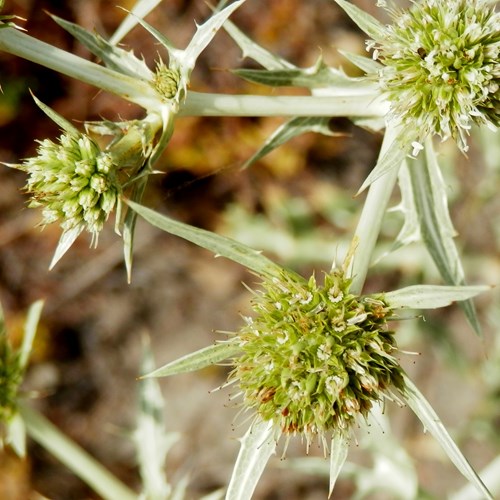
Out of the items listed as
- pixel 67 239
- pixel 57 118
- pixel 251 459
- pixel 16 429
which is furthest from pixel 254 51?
pixel 16 429

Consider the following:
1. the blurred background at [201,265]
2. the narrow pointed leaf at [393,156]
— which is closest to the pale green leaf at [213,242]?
the narrow pointed leaf at [393,156]

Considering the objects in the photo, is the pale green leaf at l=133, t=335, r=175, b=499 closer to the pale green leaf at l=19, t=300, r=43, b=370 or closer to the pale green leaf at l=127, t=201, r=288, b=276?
the pale green leaf at l=19, t=300, r=43, b=370

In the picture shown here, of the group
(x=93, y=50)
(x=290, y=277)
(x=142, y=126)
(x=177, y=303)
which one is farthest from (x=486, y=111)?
(x=177, y=303)

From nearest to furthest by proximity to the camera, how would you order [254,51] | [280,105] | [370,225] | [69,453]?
1. [370,225]
2. [280,105]
3. [254,51]
4. [69,453]

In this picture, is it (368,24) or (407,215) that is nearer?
(368,24)

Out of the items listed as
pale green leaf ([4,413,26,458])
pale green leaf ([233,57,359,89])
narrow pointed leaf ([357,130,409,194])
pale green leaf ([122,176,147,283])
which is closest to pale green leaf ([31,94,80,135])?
pale green leaf ([122,176,147,283])

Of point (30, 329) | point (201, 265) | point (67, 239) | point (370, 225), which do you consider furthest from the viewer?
→ point (201, 265)

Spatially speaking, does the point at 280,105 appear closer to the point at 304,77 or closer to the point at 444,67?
the point at 304,77

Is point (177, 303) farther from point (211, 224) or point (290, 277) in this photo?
point (290, 277)
